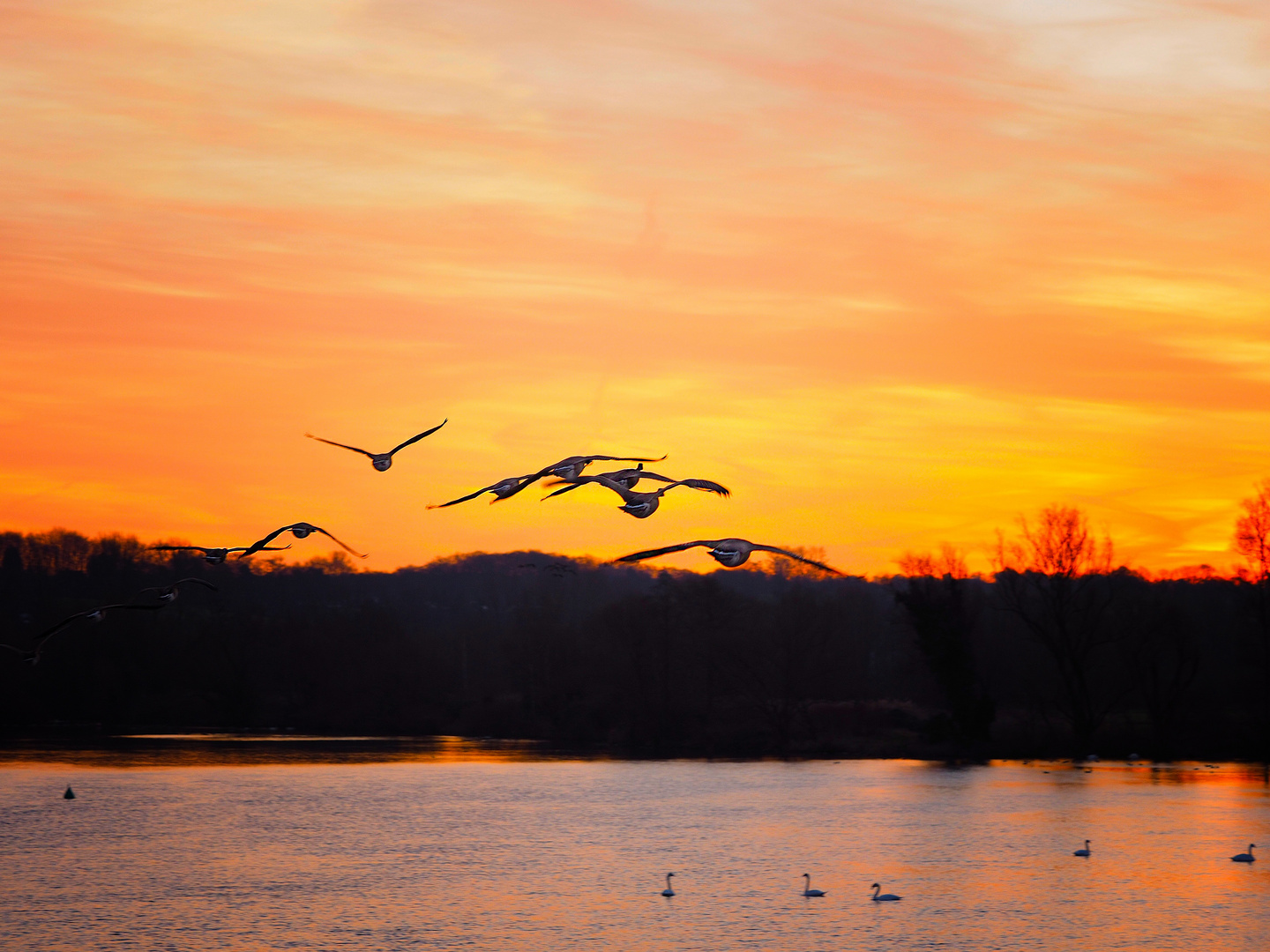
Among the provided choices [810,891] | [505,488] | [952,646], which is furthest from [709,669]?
[505,488]

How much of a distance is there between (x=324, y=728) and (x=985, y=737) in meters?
48.7

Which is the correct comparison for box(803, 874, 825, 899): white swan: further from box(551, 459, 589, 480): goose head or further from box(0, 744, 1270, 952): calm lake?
box(551, 459, 589, 480): goose head

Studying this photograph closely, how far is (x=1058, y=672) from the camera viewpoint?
8694cm

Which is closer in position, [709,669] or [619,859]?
[619,859]

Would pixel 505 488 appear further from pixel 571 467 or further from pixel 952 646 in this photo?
pixel 952 646

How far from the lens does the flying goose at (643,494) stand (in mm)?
15758

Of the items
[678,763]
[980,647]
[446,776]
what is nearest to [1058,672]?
[980,647]

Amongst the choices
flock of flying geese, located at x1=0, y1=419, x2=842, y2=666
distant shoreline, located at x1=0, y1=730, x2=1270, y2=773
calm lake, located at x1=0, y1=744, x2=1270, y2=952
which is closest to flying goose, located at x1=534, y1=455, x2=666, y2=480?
flock of flying geese, located at x1=0, y1=419, x2=842, y2=666

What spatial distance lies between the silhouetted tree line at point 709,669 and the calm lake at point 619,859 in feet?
38.8

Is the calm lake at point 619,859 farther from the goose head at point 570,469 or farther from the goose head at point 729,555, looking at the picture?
the goose head at point 729,555

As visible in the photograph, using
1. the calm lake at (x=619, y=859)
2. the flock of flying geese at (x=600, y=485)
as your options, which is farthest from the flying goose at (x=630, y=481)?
the calm lake at (x=619, y=859)

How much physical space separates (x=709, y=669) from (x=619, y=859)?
47720 millimetres

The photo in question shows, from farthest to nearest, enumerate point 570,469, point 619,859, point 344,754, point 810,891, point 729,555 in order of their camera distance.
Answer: point 344,754 < point 619,859 < point 810,891 < point 570,469 < point 729,555

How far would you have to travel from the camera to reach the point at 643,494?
15859 millimetres
